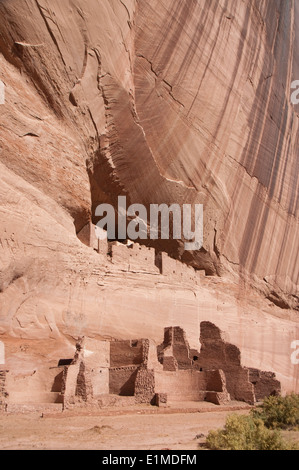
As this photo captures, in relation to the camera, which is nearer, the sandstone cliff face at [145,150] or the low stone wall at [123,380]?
the low stone wall at [123,380]

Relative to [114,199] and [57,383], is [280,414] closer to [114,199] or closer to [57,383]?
[57,383]

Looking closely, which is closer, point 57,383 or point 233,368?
point 57,383

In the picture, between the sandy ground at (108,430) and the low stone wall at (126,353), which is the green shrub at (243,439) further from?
the low stone wall at (126,353)

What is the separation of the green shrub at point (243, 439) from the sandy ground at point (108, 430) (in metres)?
0.39

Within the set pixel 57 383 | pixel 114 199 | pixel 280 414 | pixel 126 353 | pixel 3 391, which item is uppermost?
pixel 114 199

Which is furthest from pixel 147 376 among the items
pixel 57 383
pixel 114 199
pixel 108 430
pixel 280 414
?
pixel 114 199

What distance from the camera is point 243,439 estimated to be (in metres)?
8.24

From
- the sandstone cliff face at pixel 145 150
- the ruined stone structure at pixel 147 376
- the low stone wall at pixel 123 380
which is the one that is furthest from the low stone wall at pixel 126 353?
the sandstone cliff face at pixel 145 150

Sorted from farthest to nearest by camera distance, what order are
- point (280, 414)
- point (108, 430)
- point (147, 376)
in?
1. point (147, 376)
2. point (280, 414)
3. point (108, 430)

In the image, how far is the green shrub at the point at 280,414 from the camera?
1147cm

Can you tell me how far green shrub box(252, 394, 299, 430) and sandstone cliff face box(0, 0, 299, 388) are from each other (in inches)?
209

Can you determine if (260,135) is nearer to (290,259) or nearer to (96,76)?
(290,259)

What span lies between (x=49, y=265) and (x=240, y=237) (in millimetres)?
10155

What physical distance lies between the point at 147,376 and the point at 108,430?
3.83 metres
